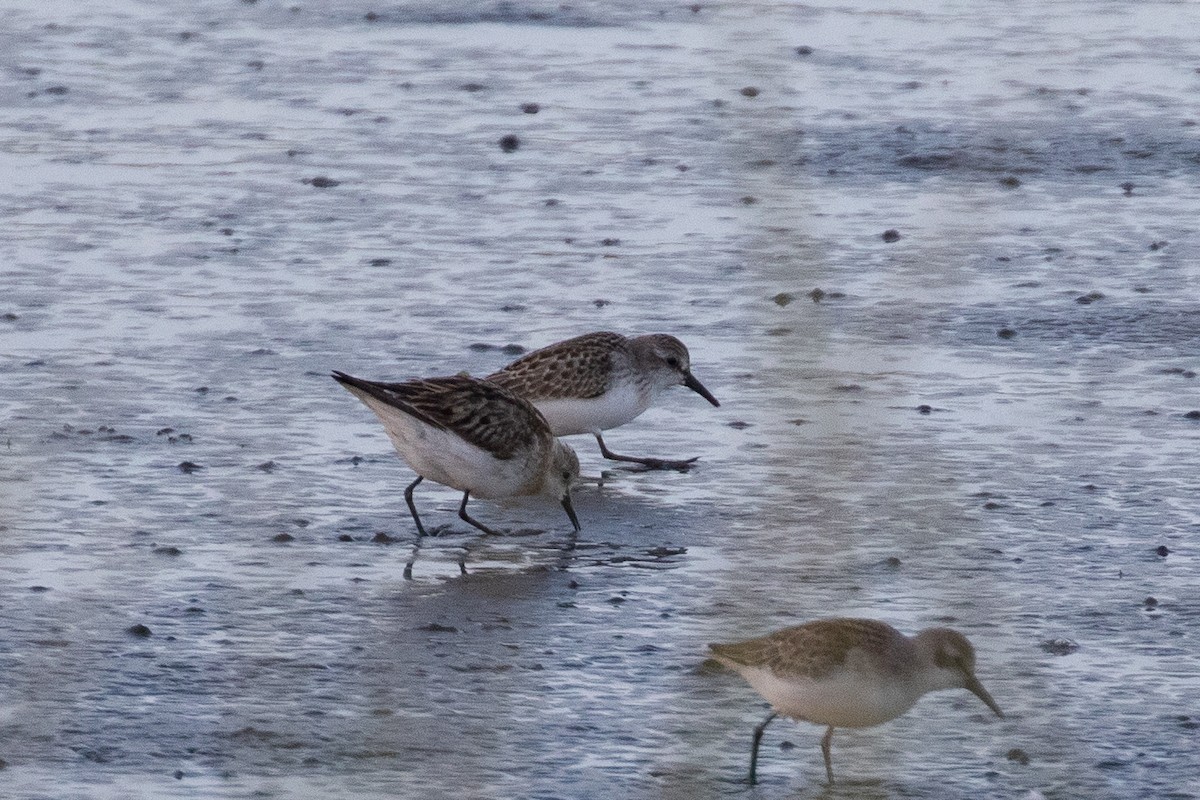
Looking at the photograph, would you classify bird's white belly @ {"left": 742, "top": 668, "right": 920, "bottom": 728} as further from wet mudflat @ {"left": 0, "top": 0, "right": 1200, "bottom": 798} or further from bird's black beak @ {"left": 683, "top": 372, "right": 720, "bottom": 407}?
bird's black beak @ {"left": 683, "top": 372, "right": 720, "bottom": 407}

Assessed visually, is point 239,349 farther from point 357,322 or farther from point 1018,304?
point 1018,304

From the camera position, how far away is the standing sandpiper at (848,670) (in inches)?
219

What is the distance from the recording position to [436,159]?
44.9ft

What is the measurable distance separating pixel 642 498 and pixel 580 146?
5.85 m

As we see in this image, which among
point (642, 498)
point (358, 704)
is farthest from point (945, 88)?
point (358, 704)

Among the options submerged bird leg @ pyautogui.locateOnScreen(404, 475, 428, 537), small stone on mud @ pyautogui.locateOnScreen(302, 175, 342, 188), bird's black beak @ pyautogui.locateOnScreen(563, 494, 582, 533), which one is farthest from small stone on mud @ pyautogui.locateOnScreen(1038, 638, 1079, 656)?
small stone on mud @ pyautogui.locateOnScreen(302, 175, 342, 188)

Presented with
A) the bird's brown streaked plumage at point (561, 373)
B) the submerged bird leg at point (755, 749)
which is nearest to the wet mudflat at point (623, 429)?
the submerged bird leg at point (755, 749)

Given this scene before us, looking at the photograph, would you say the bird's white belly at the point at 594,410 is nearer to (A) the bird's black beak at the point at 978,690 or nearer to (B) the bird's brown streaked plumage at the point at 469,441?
(B) the bird's brown streaked plumage at the point at 469,441

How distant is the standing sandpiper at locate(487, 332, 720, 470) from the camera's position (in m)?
9.02

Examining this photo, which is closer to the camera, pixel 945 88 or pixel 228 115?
pixel 228 115

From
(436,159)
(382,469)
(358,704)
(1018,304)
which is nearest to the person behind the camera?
(358,704)

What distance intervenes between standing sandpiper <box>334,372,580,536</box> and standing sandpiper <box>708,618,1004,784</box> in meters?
2.20

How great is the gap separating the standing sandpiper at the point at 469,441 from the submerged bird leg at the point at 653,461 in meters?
0.63

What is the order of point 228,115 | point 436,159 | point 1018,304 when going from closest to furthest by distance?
1. point 1018,304
2. point 436,159
3. point 228,115
